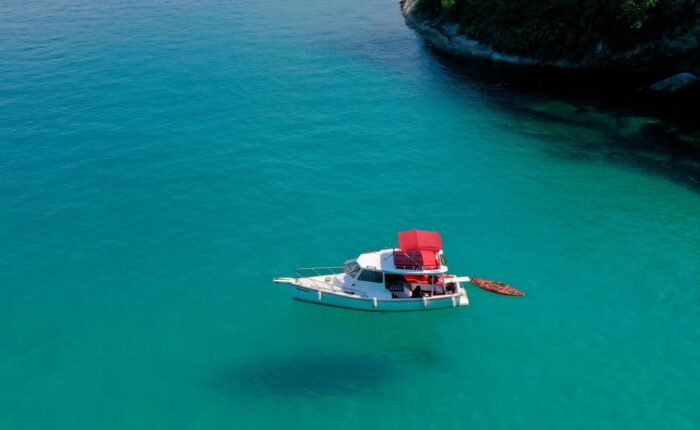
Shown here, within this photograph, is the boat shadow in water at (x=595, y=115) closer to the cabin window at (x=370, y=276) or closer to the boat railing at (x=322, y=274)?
the cabin window at (x=370, y=276)

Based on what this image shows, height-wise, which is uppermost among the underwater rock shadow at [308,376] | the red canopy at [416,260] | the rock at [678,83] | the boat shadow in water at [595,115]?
the rock at [678,83]

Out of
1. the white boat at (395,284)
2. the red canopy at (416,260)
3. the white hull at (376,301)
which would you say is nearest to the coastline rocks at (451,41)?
the white boat at (395,284)

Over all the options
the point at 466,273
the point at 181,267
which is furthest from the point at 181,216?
the point at 466,273

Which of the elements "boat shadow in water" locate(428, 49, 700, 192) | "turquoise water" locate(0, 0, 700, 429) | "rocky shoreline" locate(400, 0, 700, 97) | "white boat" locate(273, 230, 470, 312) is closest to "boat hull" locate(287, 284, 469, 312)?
"white boat" locate(273, 230, 470, 312)

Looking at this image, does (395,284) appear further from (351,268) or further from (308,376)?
(308,376)

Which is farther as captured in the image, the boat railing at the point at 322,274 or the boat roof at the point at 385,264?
the boat railing at the point at 322,274

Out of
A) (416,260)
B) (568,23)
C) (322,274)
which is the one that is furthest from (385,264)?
(568,23)
